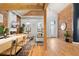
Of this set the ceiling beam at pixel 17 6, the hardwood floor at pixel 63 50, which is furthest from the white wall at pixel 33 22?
the hardwood floor at pixel 63 50

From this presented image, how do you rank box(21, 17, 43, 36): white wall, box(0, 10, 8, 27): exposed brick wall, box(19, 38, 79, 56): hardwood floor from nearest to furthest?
box(0, 10, 8, 27): exposed brick wall, box(21, 17, 43, 36): white wall, box(19, 38, 79, 56): hardwood floor

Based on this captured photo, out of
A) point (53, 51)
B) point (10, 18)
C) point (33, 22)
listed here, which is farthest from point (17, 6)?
point (53, 51)

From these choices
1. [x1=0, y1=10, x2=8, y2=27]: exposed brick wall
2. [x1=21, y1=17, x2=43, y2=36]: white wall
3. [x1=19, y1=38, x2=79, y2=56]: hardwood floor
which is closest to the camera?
[x1=0, y1=10, x2=8, y2=27]: exposed brick wall

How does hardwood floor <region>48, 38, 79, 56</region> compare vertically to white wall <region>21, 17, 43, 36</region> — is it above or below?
below

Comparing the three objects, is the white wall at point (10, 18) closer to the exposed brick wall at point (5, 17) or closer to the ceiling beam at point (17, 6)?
the exposed brick wall at point (5, 17)

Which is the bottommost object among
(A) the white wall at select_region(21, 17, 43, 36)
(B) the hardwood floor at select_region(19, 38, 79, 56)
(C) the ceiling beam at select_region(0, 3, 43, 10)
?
(B) the hardwood floor at select_region(19, 38, 79, 56)

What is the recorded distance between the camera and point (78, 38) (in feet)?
26.6

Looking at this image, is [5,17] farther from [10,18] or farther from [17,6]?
[17,6]

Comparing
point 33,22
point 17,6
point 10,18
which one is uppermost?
point 17,6

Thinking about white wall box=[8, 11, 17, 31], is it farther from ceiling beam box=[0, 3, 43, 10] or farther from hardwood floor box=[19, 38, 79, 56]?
hardwood floor box=[19, 38, 79, 56]

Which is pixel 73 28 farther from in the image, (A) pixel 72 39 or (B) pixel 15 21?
(B) pixel 15 21

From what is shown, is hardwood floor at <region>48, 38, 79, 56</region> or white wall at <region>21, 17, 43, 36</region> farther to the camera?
hardwood floor at <region>48, 38, 79, 56</region>

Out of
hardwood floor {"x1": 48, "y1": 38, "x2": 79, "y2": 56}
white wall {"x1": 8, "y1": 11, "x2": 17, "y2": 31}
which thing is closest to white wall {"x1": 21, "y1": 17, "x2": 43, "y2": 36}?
white wall {"x1": 8, "y1": 11, "x2": 17, "y2": 31}

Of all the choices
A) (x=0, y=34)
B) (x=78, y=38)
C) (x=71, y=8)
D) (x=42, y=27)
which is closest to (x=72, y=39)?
(x=78, y=38)
